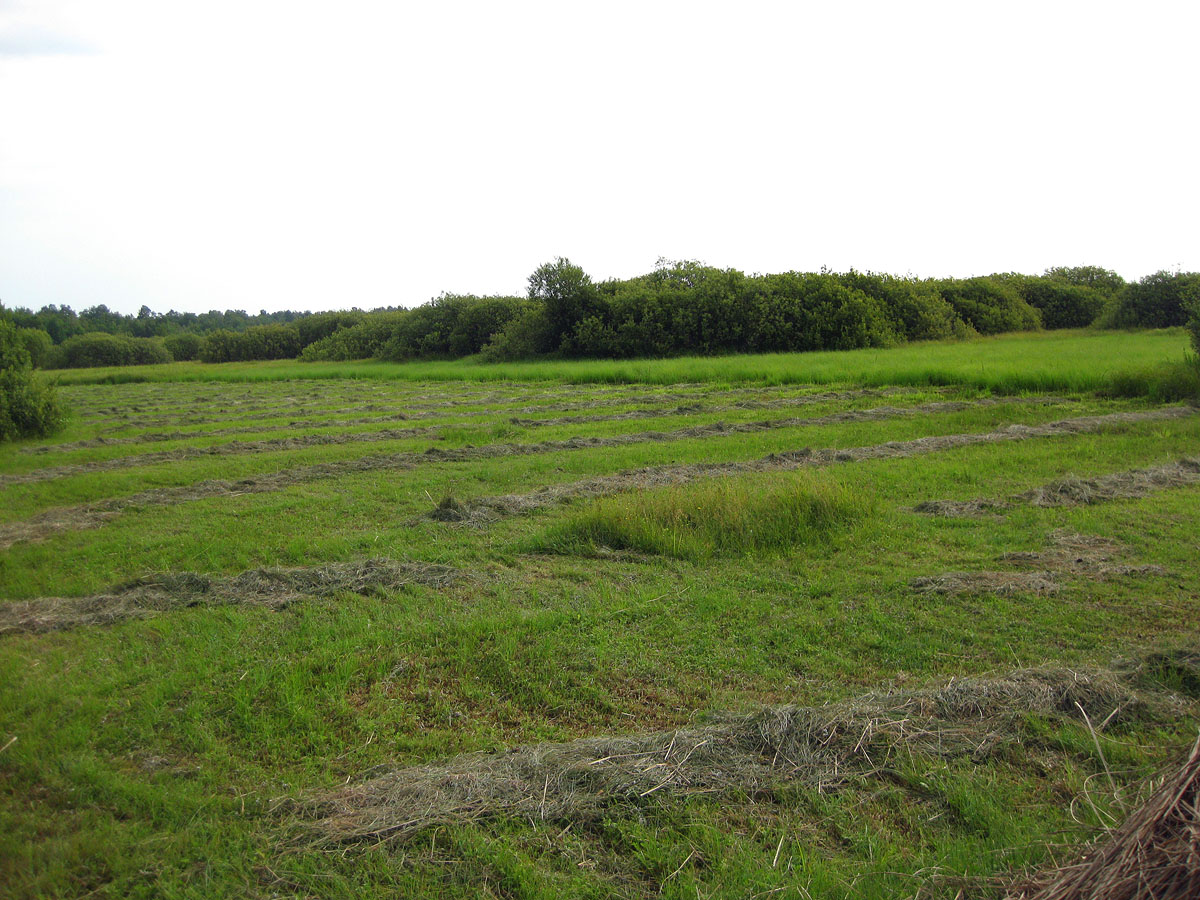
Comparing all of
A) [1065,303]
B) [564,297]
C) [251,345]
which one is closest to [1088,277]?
[1065,303]

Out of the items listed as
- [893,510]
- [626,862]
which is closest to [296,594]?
[626,862]

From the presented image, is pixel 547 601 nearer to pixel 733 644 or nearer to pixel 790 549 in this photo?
pixel 733 644

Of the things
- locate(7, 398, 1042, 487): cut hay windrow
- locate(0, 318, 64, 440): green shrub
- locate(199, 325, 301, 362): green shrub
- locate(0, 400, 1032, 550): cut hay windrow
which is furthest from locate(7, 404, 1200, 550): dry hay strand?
locate(199, 325, 301, 362): green shrub

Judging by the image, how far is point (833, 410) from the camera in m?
17.8

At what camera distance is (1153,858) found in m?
2.16

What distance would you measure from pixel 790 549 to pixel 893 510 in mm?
2053

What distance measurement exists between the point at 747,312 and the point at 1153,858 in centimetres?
3809

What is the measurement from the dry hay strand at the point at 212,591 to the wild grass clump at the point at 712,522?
1.58m

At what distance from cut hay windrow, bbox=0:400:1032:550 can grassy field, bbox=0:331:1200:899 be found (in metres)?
0.15

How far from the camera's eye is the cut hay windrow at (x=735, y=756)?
3539 millimetres

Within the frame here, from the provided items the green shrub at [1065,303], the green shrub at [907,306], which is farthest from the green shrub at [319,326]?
the green shrub at [1065,303]

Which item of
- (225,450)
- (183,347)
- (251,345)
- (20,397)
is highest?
(183,347)

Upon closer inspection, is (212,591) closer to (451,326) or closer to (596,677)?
(596,677)

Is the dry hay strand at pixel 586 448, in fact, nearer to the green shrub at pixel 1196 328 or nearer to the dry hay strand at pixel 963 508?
the green shrub at pixel 1196 328
